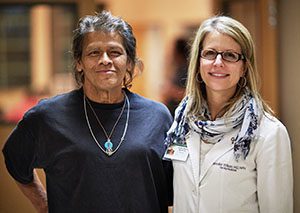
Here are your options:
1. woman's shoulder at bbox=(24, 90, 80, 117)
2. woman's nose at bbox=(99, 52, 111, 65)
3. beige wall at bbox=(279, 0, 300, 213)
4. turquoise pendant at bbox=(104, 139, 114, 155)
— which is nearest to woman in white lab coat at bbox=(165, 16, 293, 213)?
turquoise pendant at bbox=(104, 139, 114, 155)

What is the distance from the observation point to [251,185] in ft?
5.61

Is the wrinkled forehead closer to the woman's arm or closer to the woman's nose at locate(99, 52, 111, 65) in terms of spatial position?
the woman's nose at locate(99, 52, 111, 65)

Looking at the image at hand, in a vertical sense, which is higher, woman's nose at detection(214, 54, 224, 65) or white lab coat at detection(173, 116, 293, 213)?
woman's nose at detection(214, 54, 224, 65)

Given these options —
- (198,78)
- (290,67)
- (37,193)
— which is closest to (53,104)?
(37,193)

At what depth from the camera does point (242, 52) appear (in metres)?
1.78

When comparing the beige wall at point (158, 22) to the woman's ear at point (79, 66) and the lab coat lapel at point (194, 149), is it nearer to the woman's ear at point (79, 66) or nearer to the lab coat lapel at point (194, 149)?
the woman's ear at point (79, 66)

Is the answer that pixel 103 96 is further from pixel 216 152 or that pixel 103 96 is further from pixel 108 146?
pixel 216 152

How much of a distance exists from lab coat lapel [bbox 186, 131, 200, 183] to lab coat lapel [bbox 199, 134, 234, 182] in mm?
23

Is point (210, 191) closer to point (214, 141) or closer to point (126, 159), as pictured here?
point (214, 141)

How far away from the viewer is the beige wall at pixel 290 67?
274 centimetres

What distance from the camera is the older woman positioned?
1.83m

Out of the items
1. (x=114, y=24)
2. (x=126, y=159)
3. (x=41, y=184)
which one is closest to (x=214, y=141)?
(x=126, y=159)

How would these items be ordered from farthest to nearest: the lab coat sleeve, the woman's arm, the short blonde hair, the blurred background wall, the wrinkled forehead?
the blurred background wall → the woman's arm → the wrinkled forehead → the short blonde hair → the lab coat sleeve

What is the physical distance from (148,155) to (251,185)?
16.6 inches
